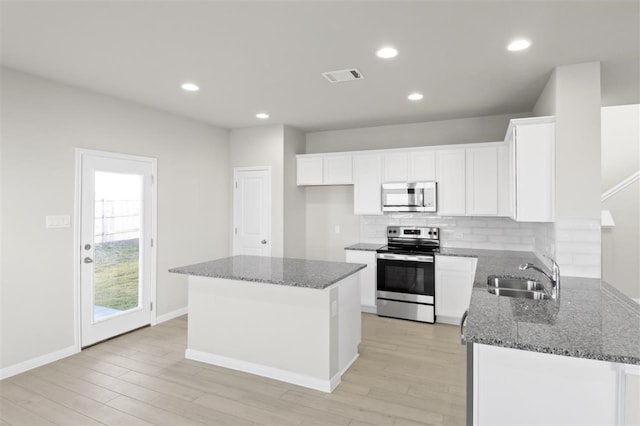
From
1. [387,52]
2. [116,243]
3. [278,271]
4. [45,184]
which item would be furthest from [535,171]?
[45,184]

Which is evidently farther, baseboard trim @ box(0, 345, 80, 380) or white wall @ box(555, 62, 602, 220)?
baseboard trim @ box(0, 345, 80, 380)

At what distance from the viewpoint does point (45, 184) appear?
344 cm

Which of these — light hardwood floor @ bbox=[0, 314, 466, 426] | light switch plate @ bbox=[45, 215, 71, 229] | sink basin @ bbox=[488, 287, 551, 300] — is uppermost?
light switch plate @ bbox=[45, 215, 71, 229]

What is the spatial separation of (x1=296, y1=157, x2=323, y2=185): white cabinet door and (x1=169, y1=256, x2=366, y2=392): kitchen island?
7.17 feet

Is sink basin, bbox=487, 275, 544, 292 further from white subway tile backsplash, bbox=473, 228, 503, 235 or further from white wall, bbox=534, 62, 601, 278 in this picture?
white subway tile backsplash, bbox=473, 228, 503, 235

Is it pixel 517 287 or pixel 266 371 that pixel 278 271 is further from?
pixel 517 287

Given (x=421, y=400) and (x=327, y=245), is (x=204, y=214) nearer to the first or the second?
(x=327, y=245)

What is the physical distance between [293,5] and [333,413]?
9.00ft

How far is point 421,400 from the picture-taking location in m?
2.77

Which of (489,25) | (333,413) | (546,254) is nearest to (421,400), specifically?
(333,413)

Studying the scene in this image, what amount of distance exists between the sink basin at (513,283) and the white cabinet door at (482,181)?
164cm

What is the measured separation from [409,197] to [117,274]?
148 inches

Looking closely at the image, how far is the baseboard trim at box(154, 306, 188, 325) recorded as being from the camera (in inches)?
183

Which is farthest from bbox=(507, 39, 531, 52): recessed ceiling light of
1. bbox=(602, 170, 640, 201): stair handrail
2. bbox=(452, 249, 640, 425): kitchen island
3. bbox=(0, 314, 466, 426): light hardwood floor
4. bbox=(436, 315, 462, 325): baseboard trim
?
bbox=(602, 170, 640, 201): stair handrail
